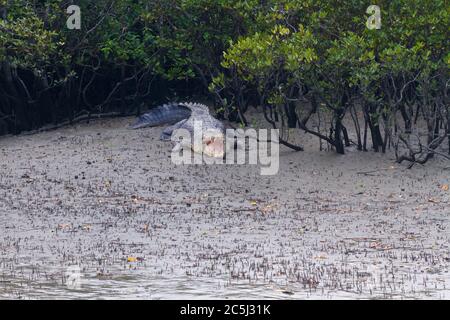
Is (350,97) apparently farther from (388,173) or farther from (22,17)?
(22,17)

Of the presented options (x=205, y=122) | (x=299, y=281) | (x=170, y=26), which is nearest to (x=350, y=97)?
(x=205, y=122)

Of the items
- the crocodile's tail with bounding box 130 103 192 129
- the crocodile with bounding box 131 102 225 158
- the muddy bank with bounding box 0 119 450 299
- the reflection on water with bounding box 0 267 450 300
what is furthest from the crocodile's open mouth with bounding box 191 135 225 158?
the reflection on water with bounding box 0 267 450 300

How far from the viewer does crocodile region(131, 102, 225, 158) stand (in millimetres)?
15320

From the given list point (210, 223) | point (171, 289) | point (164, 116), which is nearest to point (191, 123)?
point (164, 116)

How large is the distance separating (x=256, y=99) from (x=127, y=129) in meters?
A: 2.46

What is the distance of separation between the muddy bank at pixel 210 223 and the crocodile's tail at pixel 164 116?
487 mm

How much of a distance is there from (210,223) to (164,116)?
21.6ft

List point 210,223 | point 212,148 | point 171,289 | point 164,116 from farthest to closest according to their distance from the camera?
point 164,116, point 212,148, point 210,223, point 171,289

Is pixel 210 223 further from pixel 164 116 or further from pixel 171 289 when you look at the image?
pixel 164 116

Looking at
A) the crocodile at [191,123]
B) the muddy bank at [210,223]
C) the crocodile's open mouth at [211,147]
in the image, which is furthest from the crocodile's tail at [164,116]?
the crocodile's open mouth at [211,147]

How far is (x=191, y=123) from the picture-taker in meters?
16.6

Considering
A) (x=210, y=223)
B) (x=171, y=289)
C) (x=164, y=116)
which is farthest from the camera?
(x=164, y=116)

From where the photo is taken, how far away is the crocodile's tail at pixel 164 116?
58.2 ft

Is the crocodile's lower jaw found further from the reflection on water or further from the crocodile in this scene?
the reflection on water
